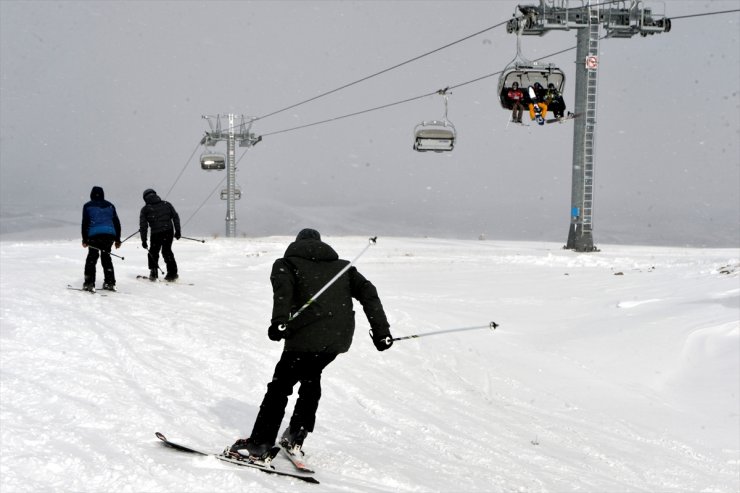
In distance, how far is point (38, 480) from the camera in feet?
16.4

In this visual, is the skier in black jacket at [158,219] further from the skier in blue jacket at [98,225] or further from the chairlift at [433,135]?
the chairlift at [433,135]

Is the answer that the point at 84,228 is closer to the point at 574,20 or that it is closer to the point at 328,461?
the point at 328,461

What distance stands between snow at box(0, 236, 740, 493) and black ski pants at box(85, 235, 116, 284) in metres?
0.48

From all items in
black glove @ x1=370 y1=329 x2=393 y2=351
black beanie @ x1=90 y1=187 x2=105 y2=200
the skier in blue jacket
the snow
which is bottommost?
the snow

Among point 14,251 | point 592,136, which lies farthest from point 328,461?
point 592,136

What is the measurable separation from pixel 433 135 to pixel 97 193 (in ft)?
46.6

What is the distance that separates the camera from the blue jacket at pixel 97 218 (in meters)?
13.6

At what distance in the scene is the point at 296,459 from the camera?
18.8 ft

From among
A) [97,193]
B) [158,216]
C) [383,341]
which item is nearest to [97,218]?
[97,193]

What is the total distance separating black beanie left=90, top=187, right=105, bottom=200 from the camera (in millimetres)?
13484

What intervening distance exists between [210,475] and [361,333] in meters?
7.07

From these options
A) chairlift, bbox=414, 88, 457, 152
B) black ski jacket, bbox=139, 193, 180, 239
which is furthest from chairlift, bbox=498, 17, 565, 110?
black ski jacket, bbox=139, 193, 180, 239

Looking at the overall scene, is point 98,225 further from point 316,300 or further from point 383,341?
point 383,341

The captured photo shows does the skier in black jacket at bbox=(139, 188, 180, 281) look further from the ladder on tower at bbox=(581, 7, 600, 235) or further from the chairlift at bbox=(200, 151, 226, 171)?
the chairlift at bbox=(200, 151, 226, 171)
